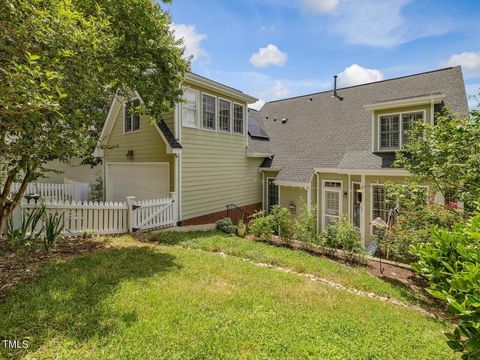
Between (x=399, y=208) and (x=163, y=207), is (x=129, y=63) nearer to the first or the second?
(x=163, y=207)

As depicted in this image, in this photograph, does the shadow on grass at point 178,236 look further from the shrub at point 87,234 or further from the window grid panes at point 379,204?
the window grid panes at point 379,204

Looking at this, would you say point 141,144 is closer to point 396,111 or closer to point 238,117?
point 238,117

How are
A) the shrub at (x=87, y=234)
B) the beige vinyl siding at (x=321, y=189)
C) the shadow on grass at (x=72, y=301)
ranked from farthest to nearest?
the beige vinyl siding at (x=321, y=189)
the shrub at (x=87, y=234)
the shadow on grass at (x=72, y=301)

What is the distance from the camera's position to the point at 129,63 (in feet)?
24.1

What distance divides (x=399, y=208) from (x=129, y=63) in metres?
9.98

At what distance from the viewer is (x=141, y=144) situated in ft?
38.9

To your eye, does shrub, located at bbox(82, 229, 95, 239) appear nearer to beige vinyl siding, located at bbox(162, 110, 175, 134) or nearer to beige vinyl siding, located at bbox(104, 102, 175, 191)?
beige vinyl siding, located at bbox(104, 102, 175, 191)

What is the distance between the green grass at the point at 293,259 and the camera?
21.4 ft

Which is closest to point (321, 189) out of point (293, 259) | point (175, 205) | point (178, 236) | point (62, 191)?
point (293, 259)

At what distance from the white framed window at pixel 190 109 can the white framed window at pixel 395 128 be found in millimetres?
7919

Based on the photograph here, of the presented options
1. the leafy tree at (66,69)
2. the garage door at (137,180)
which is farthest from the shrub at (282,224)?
the leafy tree at (66,69)

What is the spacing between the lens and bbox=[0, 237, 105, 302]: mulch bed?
4.89 metres

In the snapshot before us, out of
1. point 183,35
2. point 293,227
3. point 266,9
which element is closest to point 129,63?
point 183,35

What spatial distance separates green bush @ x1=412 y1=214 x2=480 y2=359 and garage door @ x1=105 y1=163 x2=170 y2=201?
1009 cm
